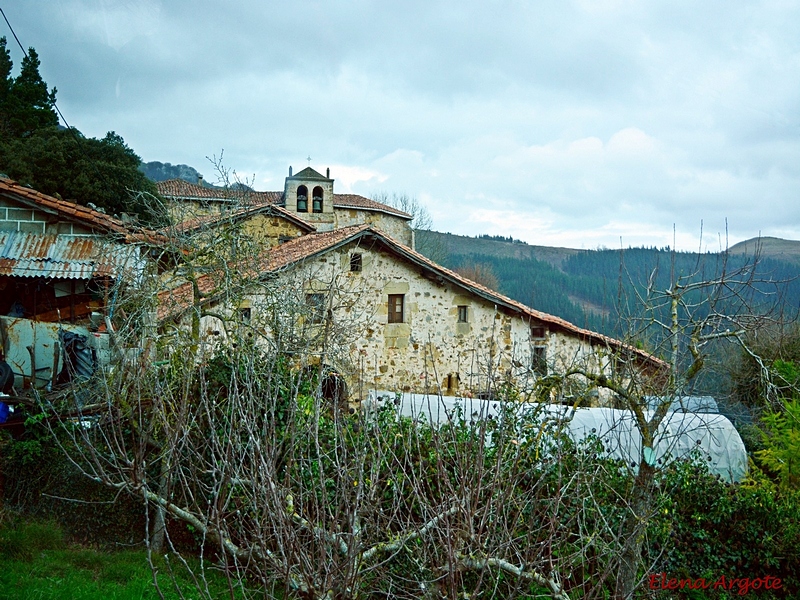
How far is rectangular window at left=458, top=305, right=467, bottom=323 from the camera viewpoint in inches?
520

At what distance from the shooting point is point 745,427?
36.1 ft

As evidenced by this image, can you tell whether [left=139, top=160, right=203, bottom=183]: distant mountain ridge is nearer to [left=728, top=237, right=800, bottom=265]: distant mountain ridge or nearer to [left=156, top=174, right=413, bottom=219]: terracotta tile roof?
[left=156, top=174, right=413, bottom=219]: terracotta tile roof

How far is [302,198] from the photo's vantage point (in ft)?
96.4

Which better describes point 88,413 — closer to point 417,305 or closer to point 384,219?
point 417,305

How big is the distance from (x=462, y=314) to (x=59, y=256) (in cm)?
789

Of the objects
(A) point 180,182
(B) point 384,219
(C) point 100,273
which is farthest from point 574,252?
(C) point 100,273

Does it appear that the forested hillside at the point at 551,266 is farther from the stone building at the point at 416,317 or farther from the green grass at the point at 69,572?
the green grass at the point at 69,572

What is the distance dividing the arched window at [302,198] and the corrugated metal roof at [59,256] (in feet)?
65.1

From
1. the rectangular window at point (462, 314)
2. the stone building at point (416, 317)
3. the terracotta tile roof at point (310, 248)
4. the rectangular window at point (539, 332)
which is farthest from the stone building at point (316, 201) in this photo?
the rectangular window at point (539, 332)

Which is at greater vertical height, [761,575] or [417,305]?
[417,305]

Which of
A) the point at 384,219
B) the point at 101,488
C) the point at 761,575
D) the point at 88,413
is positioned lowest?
the point at 761,575

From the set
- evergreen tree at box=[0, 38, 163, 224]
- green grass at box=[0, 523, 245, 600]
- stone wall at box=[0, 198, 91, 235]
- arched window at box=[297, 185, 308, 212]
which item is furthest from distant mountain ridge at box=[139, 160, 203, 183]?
green grass at box=[0, 523, 245, 600]

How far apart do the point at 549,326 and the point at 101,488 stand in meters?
9.46

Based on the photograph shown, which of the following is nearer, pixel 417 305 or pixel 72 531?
pixel 72 531
